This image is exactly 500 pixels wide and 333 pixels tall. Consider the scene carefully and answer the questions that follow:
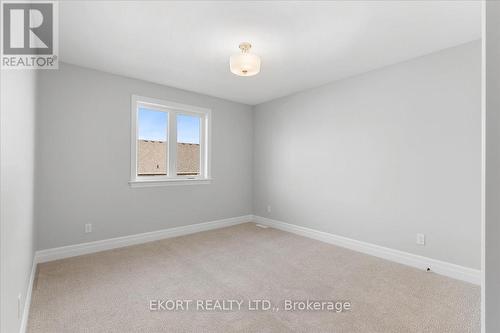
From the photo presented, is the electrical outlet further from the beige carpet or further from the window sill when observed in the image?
the window sill

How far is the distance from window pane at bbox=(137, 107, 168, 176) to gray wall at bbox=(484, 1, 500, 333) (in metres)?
3.86

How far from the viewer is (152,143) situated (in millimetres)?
3893

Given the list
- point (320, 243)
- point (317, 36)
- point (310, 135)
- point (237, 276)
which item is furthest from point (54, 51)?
point (320, 243)

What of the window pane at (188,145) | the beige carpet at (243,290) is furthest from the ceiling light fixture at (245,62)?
the beige carpet at (243,290)

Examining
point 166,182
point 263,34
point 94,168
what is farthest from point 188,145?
point 263,34

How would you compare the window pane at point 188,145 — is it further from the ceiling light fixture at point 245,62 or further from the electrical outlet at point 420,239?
the electrical outlet at point 420,239

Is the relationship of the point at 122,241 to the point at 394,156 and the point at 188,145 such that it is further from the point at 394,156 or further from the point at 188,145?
the point at 394,156

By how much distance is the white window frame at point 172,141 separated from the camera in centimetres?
360

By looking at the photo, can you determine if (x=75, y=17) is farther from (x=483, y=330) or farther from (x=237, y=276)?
(x=483, y=330)

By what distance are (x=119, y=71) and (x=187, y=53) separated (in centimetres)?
116

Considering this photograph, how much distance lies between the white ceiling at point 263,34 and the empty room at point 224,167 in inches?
0.8

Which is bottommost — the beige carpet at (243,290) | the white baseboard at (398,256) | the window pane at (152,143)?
the beige carpet at (243,290)

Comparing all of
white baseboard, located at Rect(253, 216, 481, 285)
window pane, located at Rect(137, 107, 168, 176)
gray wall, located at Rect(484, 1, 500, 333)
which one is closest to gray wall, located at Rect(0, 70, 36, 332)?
gray wall, located at Rect(484, 1, 500, 333)

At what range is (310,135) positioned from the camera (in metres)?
4.07
